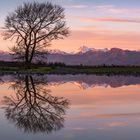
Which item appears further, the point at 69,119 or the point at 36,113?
the point at 36,113

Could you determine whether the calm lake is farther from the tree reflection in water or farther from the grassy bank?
the grassy bank

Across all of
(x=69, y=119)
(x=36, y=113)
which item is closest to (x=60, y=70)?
(x=36, y=113)

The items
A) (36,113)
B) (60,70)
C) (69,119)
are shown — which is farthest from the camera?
(60,70)

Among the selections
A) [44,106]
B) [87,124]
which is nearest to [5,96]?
[44,106]

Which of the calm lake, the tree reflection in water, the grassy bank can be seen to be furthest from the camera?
the grassy bank

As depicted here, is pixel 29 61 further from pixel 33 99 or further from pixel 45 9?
pixel 33 99

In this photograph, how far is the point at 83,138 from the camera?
8375mm

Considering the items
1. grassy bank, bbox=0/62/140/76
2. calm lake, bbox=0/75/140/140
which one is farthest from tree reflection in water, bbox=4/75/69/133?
grassy bank, bbox=0/62/140/76

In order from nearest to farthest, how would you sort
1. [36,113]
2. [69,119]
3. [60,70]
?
[69,119], [36,113], [60,70]

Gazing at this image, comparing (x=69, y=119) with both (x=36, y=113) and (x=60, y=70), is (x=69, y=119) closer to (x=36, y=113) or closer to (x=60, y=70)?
(x=36, y=113)

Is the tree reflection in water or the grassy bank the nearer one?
the tree reflection in water

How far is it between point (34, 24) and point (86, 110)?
35.8 meters

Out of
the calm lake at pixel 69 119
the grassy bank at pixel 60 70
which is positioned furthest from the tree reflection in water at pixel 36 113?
the grassy bank at pixel 60 70

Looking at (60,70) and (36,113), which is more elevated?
(60,70)
